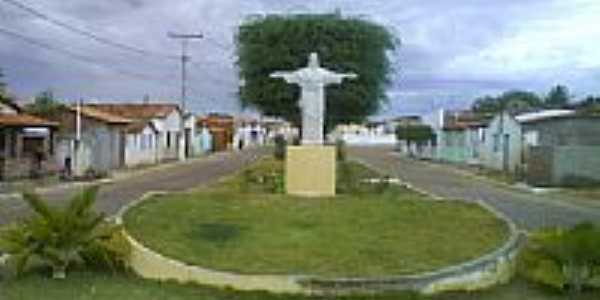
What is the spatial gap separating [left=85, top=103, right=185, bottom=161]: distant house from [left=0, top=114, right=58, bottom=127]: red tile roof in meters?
21.8

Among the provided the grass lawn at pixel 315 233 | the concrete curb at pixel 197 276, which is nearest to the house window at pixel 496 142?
the grass lawn at pixel 315 233

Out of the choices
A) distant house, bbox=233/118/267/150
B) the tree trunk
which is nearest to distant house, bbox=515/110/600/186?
the tree trunk

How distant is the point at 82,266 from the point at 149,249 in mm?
934

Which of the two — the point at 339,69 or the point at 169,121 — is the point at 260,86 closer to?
the point at 339,69

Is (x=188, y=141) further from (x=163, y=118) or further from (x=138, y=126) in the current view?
(x=138, y=126)

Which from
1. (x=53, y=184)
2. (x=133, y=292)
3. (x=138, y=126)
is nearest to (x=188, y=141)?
(x=138, y=126)

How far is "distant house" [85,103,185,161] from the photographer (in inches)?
2714

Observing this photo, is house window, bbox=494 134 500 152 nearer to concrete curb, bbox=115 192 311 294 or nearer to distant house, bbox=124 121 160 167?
distant house, bbox=124 121 160 167

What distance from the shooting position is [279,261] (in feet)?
40.8

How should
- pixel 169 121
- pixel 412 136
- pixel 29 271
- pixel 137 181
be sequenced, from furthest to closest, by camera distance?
1. pixel 412 136
2. pixel 169 121
3. pixel 137 181
4. pixel 29 271

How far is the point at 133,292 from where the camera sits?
1154 cm

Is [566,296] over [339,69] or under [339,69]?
under

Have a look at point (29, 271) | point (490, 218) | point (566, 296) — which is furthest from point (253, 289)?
point (490, 218)

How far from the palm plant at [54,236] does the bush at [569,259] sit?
18.8 feet
